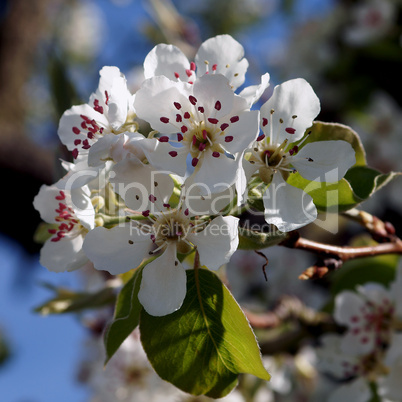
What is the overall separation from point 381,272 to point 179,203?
68 cm

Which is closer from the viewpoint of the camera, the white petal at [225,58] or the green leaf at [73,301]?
the white petal at [225,58]

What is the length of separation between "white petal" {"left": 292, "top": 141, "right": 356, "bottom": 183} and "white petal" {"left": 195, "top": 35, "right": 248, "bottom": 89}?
0.17m

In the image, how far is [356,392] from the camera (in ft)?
3.48

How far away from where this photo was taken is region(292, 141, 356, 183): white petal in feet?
2.23

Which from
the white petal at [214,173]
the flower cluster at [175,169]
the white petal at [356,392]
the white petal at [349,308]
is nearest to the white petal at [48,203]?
the flower cluster at [175,169]

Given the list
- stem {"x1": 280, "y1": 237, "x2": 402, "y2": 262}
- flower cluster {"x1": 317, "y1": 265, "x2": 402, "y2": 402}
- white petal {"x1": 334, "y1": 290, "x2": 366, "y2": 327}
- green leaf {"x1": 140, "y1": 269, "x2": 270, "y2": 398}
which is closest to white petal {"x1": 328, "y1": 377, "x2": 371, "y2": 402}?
flower cluster {"x1": 317, "y1": 265, "x2": 402, "y2": 402}

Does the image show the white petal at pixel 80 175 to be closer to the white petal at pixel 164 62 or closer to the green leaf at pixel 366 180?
the white petal at pixel 164 62

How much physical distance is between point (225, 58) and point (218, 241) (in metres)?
0.33

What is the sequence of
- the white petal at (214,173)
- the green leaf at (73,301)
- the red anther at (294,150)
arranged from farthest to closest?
the green leaf at (73,301), the red anther at (294,150), the white petal at (214,173)

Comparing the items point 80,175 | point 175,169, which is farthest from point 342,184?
point 80,175

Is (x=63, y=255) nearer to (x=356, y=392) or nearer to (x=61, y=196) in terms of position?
(x=61, y=196)

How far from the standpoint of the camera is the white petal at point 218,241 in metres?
0.61

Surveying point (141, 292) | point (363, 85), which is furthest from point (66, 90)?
point (363, 85)

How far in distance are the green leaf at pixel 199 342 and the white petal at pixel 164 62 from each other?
0.31 m
